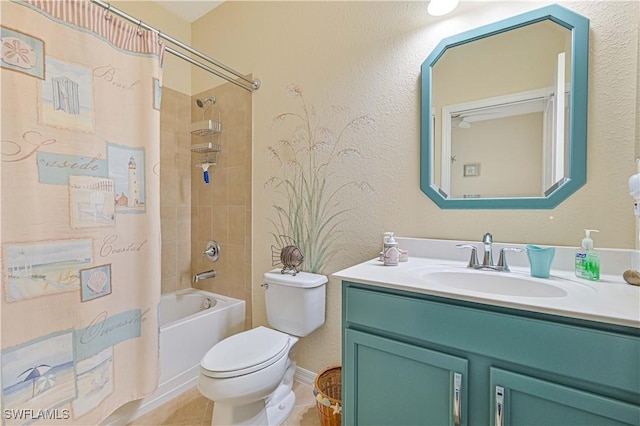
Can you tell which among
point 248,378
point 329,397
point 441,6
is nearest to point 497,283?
point 329,397

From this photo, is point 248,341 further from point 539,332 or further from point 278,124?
point 278,124

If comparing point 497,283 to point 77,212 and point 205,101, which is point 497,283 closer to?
point 77,212

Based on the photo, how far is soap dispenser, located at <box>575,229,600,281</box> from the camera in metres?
0.93

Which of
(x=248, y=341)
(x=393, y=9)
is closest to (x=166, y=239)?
(x=248, y=341)

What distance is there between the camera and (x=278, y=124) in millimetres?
1864

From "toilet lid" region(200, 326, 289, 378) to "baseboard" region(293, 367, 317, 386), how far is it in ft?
1.49

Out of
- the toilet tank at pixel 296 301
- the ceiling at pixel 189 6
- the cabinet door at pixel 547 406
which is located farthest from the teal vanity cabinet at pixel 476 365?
the ceiling at pixel 189 6

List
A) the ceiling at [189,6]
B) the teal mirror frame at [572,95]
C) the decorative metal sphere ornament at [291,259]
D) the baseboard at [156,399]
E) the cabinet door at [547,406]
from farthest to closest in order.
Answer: the ceiling at [189,6], the decorative metal sphere ornament at [291,259], the baseboard at [156,399], the teal mirror frame at [572,95], the cabinet door at [547,406]

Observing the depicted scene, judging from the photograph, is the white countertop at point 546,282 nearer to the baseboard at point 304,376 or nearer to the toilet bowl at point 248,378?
the toilet bowl at point 248,378

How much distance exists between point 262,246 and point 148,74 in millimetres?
1184

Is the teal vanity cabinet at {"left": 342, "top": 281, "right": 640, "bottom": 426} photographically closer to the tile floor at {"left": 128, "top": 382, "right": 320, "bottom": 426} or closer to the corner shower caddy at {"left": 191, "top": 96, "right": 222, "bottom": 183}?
the tile floor at {"left": 128, "top": 382, "right": 320, "bottom": 426}

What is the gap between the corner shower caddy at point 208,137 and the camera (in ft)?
6.97

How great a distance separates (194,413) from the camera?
152 centimetres

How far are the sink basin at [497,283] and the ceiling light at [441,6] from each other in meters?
1.17
